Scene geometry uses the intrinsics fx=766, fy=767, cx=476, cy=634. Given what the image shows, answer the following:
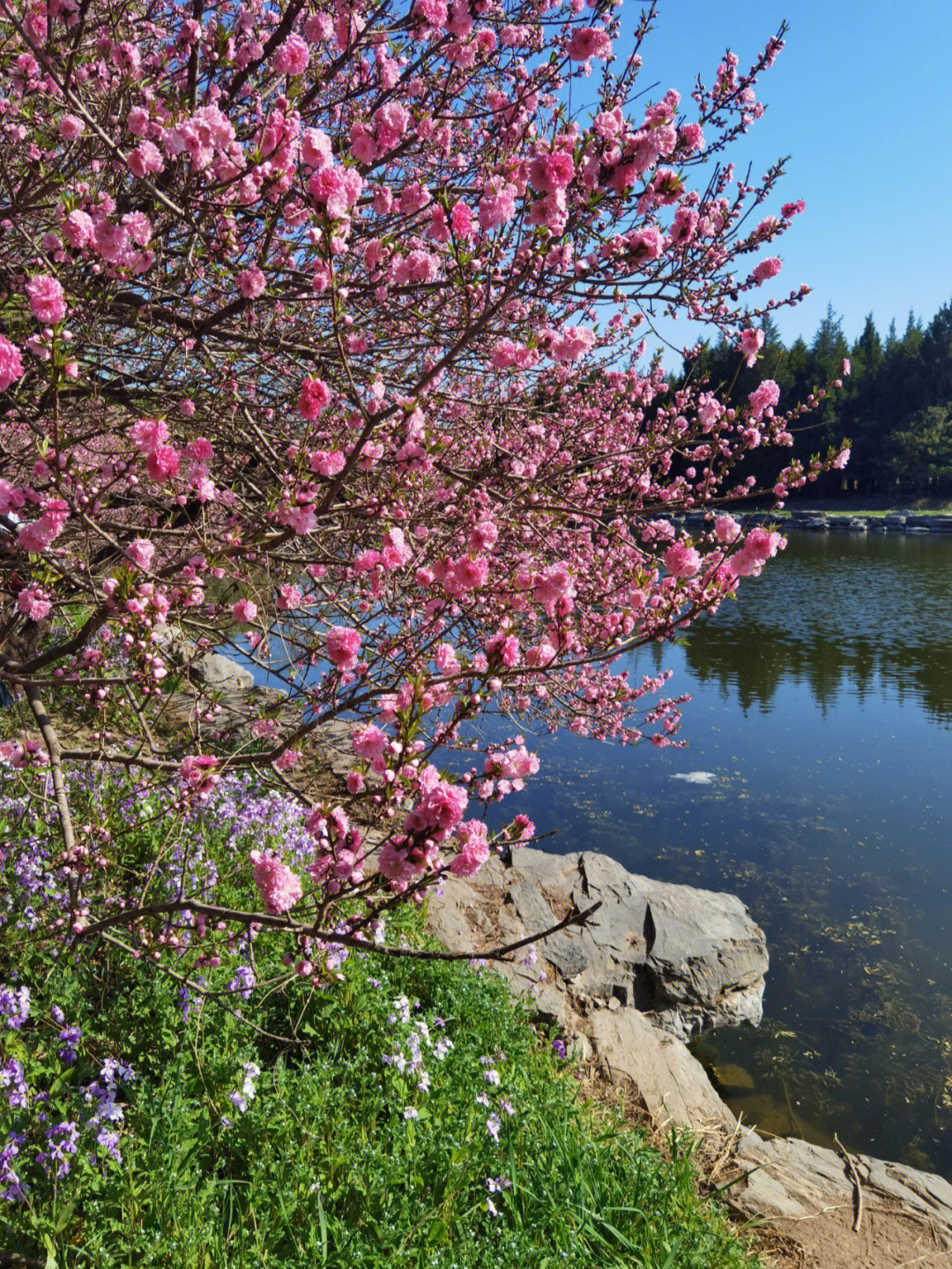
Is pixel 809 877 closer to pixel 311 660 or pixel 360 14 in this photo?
pixel 311 660

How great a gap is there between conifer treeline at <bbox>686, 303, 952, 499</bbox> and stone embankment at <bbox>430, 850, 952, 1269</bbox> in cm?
5512

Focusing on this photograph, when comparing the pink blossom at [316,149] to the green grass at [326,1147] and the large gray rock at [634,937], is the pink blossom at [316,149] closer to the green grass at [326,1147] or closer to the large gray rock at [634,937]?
the green grass at [326,1147]

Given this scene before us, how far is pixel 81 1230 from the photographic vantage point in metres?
2.38

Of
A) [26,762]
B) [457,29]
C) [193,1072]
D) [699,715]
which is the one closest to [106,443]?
[26,762]

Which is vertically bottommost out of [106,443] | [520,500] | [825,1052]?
[825,1052]

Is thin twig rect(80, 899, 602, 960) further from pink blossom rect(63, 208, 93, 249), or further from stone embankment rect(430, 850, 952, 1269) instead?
pink blossom rect(63, 208, 93, 249)

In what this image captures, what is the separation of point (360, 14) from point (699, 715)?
1025cm

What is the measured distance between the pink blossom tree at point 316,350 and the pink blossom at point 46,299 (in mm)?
11

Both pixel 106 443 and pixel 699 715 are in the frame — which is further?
pixel 699 715

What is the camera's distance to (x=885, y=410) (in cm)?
6394

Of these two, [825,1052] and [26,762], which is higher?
→ [26,762]

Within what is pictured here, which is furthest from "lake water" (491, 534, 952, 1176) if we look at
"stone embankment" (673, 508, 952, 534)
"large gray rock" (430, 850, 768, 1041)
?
"stone embankment" (673, 508, 952, 534)

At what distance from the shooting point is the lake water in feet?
16.4

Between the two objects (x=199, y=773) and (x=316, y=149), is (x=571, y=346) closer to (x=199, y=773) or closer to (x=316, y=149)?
(x=316, y=149)
